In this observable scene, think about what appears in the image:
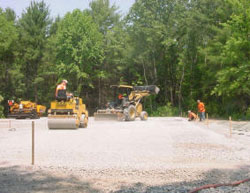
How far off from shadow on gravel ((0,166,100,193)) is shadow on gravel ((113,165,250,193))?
2.72 feet

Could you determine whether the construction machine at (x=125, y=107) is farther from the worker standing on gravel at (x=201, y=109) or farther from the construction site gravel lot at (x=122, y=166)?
the construction site gravel lot at (x=122, y=166)

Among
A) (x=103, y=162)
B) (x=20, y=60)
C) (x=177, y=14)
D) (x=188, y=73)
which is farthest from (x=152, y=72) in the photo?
(x=103, y=162)

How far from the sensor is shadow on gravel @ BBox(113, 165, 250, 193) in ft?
18.5

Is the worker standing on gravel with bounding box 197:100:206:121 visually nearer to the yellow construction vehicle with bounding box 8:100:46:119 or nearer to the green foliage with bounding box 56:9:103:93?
the yellow construction vehicle with bounding box 8:100:46:119

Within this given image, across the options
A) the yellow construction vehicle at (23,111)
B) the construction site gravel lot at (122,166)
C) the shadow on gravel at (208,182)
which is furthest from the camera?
the yellow construction vehicle at (23,111)

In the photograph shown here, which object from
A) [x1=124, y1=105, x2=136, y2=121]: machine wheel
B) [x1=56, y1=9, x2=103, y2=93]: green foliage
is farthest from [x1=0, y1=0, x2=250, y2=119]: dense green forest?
[x1=124, y1=105, x2=136, y2=121]: machine wheel

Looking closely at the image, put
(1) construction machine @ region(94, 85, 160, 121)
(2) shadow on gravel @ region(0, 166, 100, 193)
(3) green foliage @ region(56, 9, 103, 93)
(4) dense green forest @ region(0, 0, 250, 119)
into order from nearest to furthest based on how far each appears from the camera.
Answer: (2) shadow on gravel @ region(0, 166, 100, 193), (1) construction machine @ region(94, 85, 160, 121), (4) dense green forest @ region(0, 0, 250, 119), (3) green foliage @ region(56, 9, 103, 93)

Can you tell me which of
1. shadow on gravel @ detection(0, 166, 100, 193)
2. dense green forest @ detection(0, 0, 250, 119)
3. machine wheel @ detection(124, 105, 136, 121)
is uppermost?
dense green forest @ detection(0, 0, 250, 119)

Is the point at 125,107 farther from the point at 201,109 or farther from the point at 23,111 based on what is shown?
the point at 23,111

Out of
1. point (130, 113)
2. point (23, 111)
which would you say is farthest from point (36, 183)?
point (23, 111)

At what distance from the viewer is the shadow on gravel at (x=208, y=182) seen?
221 inches

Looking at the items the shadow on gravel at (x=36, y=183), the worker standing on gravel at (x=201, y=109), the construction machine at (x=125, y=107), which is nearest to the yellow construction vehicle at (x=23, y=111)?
the construction machine at (x=125, y=107)

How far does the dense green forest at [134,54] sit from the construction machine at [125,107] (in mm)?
8983

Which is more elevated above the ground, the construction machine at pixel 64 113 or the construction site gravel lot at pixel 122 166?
the construction machine at pixel 64 113
